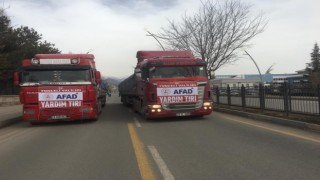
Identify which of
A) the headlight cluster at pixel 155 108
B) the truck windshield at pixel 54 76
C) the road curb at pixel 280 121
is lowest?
the road curb at pixel 280 121

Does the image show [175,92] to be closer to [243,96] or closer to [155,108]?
[155,108]

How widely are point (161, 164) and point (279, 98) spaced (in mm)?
10714

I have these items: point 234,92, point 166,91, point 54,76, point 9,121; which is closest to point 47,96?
point 54,76

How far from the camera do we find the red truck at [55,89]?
17047mm

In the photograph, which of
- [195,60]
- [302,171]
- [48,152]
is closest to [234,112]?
[195,60]

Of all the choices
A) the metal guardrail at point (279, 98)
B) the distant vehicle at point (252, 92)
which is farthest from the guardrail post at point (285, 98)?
the distant vehicle at point (252, 92)

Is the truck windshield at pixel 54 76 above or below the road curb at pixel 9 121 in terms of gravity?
above

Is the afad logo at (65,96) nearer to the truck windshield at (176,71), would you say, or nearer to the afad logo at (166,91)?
the truck windshield at (176,71)

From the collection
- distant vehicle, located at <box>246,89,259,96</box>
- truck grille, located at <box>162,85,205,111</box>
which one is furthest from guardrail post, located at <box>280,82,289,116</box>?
truck grille, located at <box>162,85,205,111</box>

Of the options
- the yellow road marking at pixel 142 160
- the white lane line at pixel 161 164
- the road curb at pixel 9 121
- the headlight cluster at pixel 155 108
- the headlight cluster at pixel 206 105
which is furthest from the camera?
the road curb at pixel 9 121

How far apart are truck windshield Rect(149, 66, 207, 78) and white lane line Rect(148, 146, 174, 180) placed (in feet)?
25.4

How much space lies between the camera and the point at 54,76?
17438mm

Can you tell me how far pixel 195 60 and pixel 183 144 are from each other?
27.0 feet

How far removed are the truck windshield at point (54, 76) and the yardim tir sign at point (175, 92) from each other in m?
3.01
